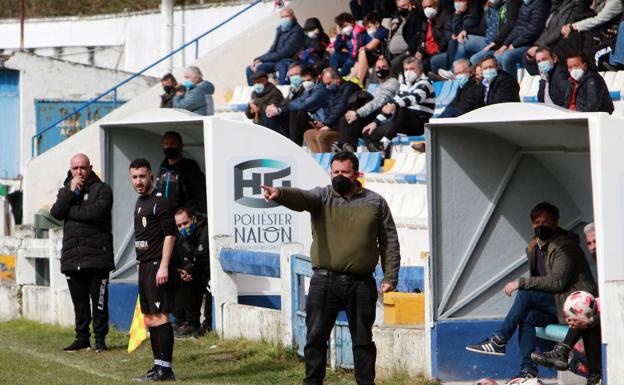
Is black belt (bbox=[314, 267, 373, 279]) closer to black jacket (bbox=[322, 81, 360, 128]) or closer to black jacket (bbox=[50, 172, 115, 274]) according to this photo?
black jacket (bbox=[50, 172, 115, 274])

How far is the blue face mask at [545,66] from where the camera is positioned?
15.9 m

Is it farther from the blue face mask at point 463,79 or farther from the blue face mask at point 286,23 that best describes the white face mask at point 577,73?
the blue face mask at point 286,23

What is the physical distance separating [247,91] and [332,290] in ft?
47.2

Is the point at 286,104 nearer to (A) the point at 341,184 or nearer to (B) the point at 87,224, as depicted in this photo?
(B) the point at 87,224

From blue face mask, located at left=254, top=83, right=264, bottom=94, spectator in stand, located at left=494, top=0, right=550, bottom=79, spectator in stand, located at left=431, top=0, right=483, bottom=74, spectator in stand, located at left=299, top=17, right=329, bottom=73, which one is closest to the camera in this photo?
spectator in stand, located at left=494, top=0, right=550, bottom=79

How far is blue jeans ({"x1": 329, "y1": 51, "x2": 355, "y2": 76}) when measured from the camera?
2228 centimetres

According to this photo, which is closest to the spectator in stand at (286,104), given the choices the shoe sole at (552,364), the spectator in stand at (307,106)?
the spectator in stand at (307,106)

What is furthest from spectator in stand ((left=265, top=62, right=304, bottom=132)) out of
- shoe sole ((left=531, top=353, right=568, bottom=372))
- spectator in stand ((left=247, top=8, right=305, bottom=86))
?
shoe sole ((left=531, top=353, right=568, bottom=372))

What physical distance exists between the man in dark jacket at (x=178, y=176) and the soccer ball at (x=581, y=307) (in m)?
5.43

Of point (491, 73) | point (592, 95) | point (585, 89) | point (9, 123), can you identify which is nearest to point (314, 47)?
point (491, 73)

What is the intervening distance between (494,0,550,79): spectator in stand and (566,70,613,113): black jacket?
11.0 feet

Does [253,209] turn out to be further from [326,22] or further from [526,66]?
[326,22]

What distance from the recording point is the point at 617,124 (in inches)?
379

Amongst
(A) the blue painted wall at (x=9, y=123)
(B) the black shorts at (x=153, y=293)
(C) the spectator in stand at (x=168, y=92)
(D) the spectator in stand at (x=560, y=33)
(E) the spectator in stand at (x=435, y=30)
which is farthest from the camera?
(A) the blue painted wall at (x=9, y=123)
